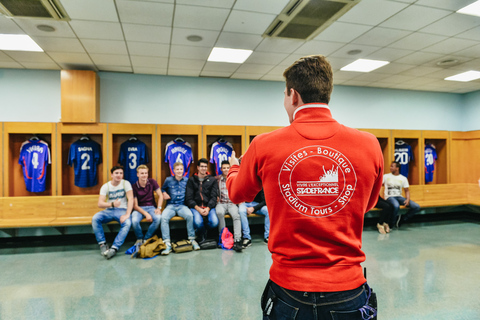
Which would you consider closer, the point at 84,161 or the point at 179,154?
the point at 84,161

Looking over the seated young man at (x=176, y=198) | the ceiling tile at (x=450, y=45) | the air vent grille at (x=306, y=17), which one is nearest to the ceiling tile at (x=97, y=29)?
the air vent grille at (x=306, y=17)

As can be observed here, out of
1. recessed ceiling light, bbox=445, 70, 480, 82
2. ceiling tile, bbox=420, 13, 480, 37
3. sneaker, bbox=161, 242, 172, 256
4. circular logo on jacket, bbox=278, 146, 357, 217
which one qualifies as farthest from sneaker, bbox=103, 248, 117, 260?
recessed ceiling light, bbox=445, 70, 480, 82

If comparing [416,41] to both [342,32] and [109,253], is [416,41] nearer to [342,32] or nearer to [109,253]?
[342,32]

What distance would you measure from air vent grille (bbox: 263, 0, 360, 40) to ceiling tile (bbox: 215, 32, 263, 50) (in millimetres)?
201

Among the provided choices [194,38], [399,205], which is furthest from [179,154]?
[399,205]

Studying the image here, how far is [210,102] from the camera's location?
19.3 feet

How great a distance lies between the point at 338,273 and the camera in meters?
0.78

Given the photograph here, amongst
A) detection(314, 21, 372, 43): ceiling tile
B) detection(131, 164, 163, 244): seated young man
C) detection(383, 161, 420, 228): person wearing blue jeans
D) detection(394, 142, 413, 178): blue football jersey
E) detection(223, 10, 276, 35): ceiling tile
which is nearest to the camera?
detection(223, 10, 276, 35): ceiling tile

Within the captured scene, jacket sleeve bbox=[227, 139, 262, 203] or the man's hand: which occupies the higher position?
jacket sleeve bbox=[227, 139, 262, 203]

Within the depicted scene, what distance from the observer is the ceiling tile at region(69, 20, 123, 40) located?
3490 mm

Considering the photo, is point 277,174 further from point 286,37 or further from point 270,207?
point 286,37

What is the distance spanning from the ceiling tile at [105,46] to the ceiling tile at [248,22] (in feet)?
4.94

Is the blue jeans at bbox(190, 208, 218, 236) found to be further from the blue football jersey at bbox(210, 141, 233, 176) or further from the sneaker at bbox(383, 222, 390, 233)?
the sneaker at bbox(383, 222, 390, 233)

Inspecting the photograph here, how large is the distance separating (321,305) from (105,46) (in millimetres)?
4398
